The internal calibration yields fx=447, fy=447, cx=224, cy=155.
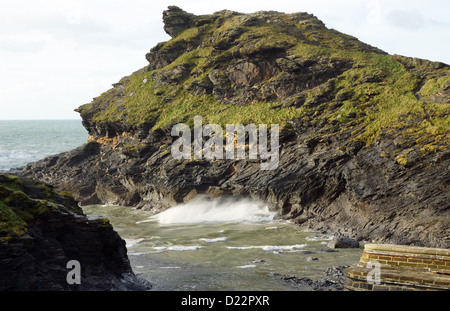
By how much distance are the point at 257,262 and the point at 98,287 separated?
35.8 feet

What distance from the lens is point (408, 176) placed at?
1362 inches

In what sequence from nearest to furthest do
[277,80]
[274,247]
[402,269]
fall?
1. [402,269]
2. [274,247]
3. [277,80]

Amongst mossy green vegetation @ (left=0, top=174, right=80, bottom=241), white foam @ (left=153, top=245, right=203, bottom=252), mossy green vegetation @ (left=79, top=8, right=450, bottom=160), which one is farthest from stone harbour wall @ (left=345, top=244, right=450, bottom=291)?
mossy green vegetation @ (left=79, top=8, right=450, bottom=160)

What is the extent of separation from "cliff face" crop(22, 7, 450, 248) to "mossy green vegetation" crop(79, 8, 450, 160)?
18cm

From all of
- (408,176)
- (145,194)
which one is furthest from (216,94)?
(408,176)

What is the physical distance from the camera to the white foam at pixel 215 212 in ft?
141

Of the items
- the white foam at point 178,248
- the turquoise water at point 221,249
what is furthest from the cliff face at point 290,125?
the white foam at point 178,248

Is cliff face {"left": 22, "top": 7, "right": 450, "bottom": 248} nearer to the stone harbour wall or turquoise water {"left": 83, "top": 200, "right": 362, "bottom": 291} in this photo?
turquoise water {"left": 83, "top": 200, "right": 362, "bottom": 291}

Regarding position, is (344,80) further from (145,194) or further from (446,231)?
(145,194)

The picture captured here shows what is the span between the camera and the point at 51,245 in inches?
727

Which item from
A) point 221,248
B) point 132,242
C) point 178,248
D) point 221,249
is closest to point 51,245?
point 178,248

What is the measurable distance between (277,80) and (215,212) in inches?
714

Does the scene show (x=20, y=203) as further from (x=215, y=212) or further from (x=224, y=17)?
(x=224, y=17)

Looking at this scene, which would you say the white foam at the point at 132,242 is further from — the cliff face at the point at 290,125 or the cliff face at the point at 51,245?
the cliff face at the point at 290,125
